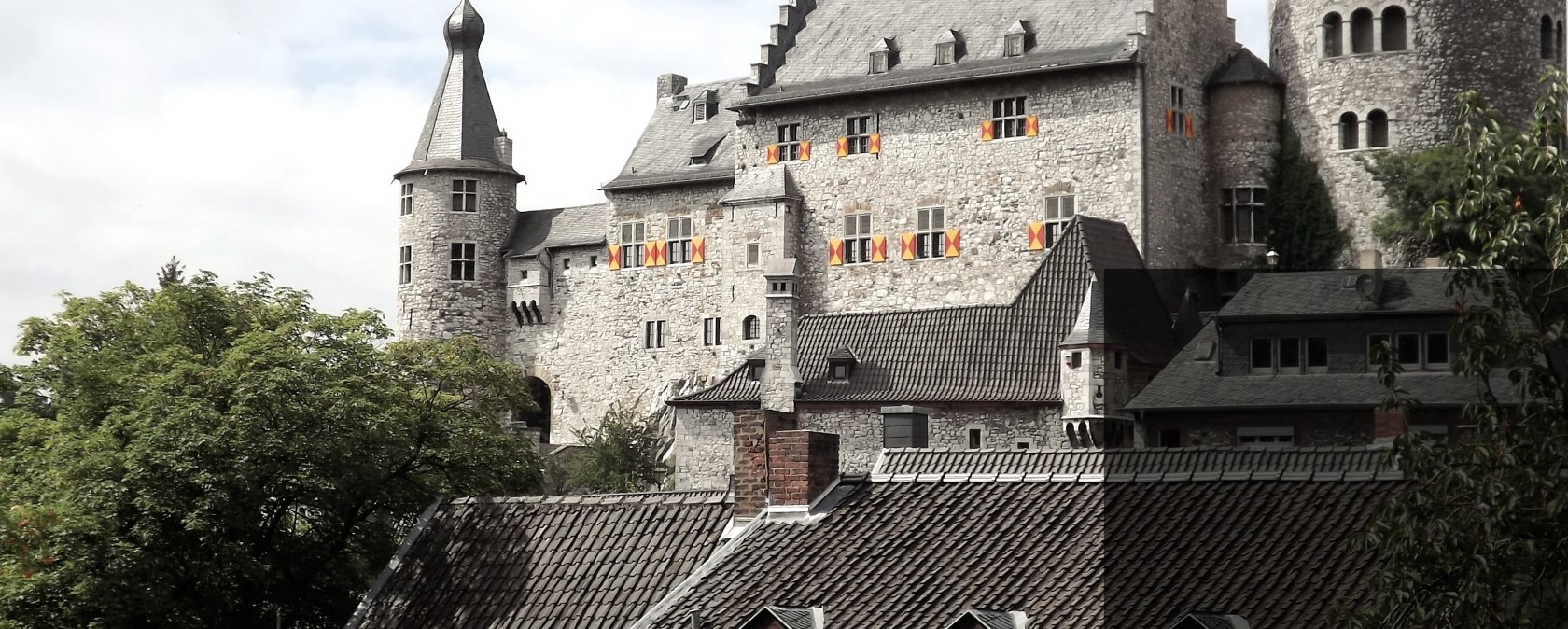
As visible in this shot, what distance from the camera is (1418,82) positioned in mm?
52219

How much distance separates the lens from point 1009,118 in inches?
2133

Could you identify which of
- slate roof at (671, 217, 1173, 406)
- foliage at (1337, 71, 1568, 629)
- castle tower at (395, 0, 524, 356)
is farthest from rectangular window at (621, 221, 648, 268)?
foliage at (1337, 71, 1568, 629)

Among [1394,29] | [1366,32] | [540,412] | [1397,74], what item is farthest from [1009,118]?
[540,412]

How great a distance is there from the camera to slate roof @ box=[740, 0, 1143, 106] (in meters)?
53.6

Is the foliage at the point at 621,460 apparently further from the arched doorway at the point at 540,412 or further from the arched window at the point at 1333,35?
the arched window at the point at 1333,35

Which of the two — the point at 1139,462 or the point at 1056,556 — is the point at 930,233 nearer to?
the point at 1139,462

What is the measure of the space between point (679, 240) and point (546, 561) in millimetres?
38718

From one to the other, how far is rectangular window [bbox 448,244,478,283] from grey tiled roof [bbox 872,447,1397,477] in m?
44.5

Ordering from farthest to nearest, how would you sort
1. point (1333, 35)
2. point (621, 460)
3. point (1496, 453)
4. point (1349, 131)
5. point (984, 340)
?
point (621, 460) → point (1333, 35) → point (1349, 131) → point (984, 340) → point (1496, 453)

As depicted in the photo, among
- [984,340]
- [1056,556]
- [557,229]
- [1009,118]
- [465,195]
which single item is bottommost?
[1056,556]

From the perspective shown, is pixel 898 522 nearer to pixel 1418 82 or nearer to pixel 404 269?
pixel 1418 82

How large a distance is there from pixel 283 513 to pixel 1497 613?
761 inches

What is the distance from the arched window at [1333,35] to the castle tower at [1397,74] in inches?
0.8

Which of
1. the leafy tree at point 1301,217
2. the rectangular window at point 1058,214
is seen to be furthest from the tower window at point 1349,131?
the rectangular window at point 1058,214
